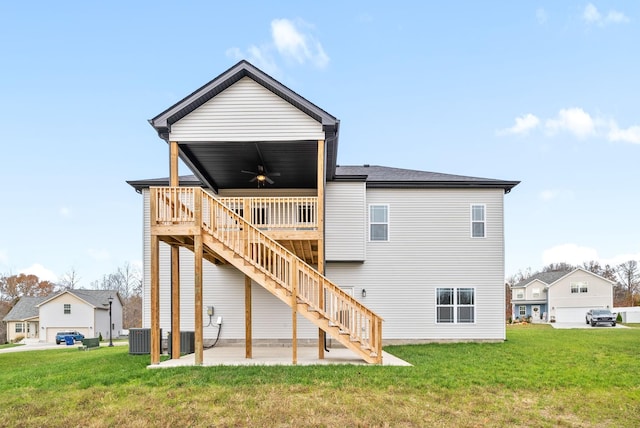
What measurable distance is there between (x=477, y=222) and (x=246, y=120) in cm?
901

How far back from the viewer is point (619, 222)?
107 ft

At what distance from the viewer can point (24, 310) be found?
4628cm

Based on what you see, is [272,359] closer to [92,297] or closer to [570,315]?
[92,297]

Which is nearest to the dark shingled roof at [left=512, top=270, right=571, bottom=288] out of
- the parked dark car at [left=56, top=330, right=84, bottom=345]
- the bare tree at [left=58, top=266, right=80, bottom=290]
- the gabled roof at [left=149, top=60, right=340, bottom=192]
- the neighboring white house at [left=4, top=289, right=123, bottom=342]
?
the gabled roof at [left=149, top=60, right=340, bottom=192]

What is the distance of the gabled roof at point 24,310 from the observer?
1793 inches

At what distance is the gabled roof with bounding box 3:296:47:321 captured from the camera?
149 ft

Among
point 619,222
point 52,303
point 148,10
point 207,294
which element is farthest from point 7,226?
point 619,222

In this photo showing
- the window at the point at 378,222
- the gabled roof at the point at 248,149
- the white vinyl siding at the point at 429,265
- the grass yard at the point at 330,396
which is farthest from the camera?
the window at the point at 378,222

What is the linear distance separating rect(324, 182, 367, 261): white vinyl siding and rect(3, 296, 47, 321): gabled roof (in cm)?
4313

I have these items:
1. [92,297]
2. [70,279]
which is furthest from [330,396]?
[70,279]

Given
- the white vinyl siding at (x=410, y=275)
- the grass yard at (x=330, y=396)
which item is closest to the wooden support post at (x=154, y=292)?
the grass yard at (x=330, y=396)

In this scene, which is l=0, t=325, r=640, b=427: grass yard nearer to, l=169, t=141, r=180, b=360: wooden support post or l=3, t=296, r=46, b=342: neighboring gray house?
l=169, t=141, r=180, b=360: wooden support post

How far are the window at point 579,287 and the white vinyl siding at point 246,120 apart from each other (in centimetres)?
4388

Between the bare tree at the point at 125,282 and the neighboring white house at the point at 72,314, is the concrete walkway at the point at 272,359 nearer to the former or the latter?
the neighboring white house at the point at 72,314
